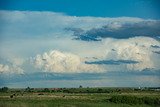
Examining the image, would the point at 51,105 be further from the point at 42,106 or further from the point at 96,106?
the point at 96,106

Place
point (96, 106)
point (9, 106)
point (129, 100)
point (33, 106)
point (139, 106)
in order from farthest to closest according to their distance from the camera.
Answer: point (129, 100), point (139, 106), point (96, 106), point (33, 106), point (9, 106)

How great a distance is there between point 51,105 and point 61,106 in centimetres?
176

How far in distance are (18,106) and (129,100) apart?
60.3 feet

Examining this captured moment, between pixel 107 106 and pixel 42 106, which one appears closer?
pixel 42 106

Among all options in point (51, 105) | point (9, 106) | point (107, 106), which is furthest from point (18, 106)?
point (107, 106)

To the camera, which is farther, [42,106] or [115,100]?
[115,100]

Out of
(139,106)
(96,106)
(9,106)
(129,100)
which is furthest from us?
(129,100)

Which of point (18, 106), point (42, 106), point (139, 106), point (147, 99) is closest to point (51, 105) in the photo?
point (42, 106)

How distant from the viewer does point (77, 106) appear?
40406 millimetres

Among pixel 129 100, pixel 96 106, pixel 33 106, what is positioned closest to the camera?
pixel 33 106

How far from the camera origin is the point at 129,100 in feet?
166

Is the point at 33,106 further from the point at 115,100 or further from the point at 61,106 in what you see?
the point at 115,100

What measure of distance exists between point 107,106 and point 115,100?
28.6 feet

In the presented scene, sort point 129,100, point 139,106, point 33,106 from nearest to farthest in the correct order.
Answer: point 33,106, point 139,106, point 129,100
